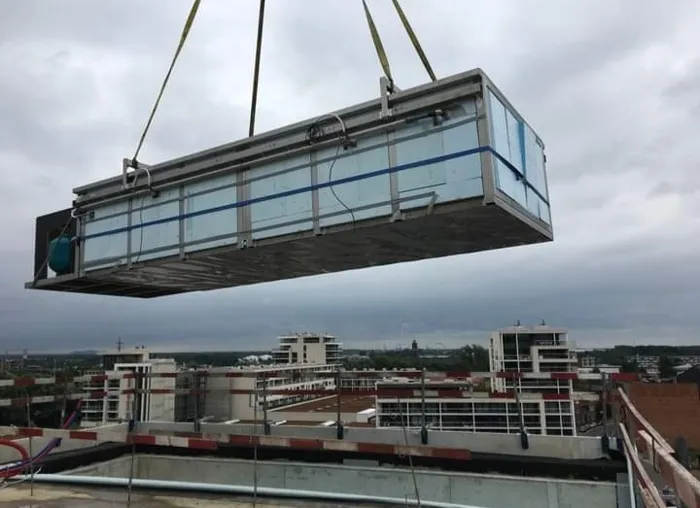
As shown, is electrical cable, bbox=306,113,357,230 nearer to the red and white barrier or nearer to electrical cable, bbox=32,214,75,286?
the red and white barrier

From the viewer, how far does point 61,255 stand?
8.88 metres

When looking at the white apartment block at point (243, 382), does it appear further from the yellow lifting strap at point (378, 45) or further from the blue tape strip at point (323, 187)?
the yellow lifting strap at point (378, 45)

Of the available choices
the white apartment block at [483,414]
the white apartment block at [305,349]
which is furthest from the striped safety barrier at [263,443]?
the white apartment block at [305,349]

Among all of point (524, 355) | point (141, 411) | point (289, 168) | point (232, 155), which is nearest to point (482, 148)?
point (289, 168)

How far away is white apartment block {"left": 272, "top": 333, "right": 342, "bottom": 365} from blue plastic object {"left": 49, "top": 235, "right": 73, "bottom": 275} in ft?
260

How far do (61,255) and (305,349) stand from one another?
8426 cm

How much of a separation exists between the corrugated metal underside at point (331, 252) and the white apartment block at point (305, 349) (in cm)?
7900

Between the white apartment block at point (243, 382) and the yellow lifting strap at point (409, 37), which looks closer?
the yellow lifting strap at point (409, 37)

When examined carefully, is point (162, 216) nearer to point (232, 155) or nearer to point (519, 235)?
point (232, 155)

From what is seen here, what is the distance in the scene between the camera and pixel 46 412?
36.5 ft

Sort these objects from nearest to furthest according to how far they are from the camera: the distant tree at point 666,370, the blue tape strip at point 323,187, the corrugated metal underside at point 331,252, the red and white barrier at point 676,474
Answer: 1. the red and white barrier at point 676,474
2. the blue tape strip at point 323,187
3. the corrugated metal underside at point 331,252
4. the distant tree at point 666,370

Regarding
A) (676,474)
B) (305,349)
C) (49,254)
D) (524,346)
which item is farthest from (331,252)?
(305,349)

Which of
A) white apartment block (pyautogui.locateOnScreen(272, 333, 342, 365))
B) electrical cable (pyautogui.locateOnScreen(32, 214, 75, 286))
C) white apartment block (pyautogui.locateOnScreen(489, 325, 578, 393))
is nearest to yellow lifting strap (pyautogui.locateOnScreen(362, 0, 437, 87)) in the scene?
electrical cable (pyautogui.locateOnScreen(32, 214, 75, 286))

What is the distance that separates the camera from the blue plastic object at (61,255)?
8.89 m
